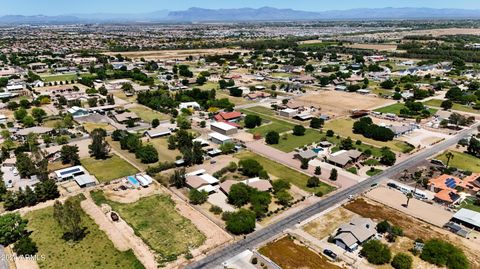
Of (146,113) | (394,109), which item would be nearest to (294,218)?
(146,113)

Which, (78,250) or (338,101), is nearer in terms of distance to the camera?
(78,250)

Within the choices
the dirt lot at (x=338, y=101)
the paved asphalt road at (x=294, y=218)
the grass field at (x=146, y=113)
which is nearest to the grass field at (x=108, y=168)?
the grass field at (x=146, y=113)

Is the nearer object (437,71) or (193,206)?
(193,206)

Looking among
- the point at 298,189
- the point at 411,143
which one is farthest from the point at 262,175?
the point at 411,143

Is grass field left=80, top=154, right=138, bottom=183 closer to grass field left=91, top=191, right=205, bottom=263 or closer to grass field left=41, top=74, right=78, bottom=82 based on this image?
grass field left=91, top=191, right=205, bottom=263

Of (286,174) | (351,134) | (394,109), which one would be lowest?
(394,109)

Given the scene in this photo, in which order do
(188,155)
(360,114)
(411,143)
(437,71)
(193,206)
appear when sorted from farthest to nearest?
(437,71) → (360,114) → (411,143) → (188,155) → (193,206)

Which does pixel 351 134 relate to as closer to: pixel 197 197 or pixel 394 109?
pixel 394 109

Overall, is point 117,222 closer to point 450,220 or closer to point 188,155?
point 188,155
